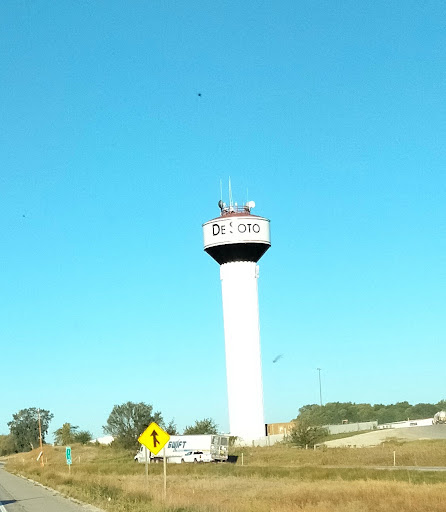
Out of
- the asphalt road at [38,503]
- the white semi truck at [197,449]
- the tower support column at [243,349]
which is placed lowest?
the asphalt road at [38,503]

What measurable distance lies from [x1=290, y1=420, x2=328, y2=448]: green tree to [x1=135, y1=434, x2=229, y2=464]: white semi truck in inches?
753

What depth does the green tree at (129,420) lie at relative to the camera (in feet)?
375

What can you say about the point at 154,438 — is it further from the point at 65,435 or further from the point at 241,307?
the point at 65,435

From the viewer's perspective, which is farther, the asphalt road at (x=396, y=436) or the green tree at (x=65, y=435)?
the green tree at (x=65, y=435)

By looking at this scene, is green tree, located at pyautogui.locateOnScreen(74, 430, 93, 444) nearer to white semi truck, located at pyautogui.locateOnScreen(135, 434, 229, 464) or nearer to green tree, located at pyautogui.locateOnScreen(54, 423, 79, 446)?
green tree, located at pyautogui.locateOnScreen(54, 423, 79, 446)

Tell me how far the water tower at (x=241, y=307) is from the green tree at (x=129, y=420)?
2032 cm

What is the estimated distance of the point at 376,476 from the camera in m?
49.1

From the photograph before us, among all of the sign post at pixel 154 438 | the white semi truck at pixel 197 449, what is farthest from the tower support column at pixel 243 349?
the sign post at pixel 154 438

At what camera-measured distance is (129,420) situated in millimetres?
115500

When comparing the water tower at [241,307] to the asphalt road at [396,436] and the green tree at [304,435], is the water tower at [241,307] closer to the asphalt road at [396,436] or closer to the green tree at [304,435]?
the green tree at [304,435]

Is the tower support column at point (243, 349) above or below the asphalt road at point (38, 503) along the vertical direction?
above

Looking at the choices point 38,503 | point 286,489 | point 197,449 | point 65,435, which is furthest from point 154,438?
point 65,435

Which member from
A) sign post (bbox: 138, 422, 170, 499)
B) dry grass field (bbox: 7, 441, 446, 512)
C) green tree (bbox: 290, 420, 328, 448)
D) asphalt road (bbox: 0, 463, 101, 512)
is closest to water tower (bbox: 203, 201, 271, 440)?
green tree (bbox: 290, 420, 328, 448)

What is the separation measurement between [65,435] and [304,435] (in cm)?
9237
